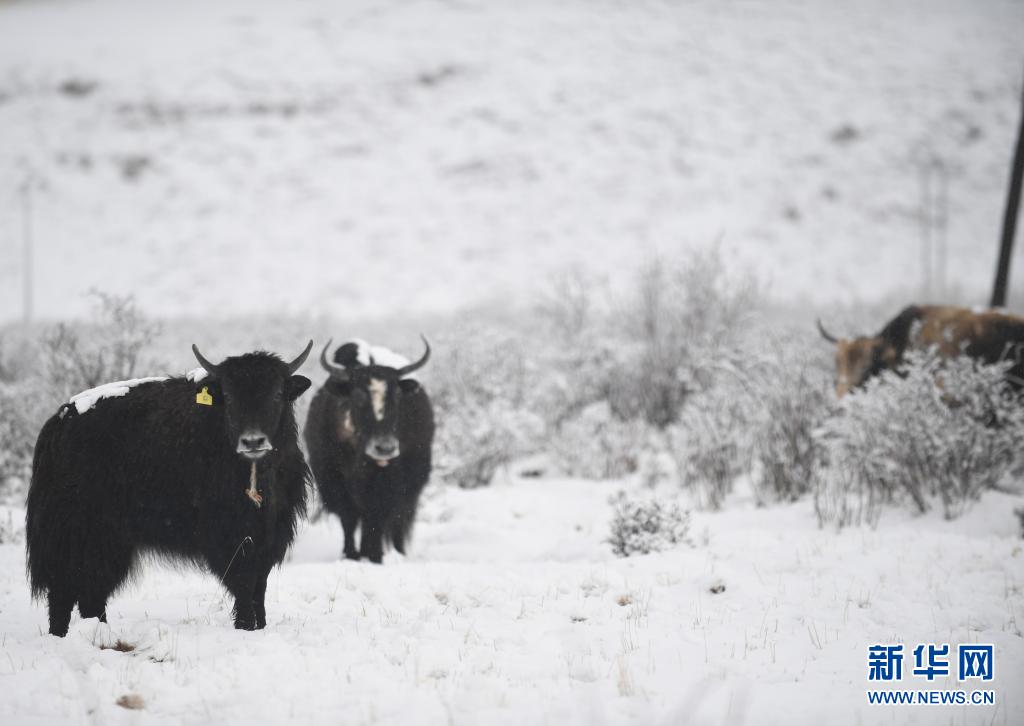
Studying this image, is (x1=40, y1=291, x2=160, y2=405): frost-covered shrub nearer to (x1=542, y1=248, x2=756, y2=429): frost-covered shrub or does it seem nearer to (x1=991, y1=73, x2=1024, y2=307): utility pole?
(x1=542, y1=248, x2=756, y2=429): frost-covered shrub

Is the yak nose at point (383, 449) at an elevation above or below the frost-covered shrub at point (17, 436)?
above

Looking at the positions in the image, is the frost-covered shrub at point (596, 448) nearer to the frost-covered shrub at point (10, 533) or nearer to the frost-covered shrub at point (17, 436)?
the frost-covered shrub at point (10, 533)

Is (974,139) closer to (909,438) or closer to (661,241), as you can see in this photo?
(661,241)

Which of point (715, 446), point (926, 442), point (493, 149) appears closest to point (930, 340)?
point (926, 442)

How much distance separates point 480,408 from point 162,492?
5875 millimetres

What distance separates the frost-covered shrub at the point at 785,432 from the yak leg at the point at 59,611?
246 inches

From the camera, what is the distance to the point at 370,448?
19.3ft

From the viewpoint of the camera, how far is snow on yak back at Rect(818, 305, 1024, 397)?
8.98 m

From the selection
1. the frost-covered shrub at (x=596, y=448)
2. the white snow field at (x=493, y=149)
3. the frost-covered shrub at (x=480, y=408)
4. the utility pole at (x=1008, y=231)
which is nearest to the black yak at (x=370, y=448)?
the frost-covered shrub at (x=480, y=408)

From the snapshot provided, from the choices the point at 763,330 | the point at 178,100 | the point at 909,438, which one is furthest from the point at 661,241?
the point at 178,100

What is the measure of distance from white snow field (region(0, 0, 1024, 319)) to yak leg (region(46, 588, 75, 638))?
21.4m

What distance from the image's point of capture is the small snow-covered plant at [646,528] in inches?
231

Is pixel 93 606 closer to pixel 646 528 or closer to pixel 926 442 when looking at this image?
pixel 646 528

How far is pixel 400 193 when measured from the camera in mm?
38344
